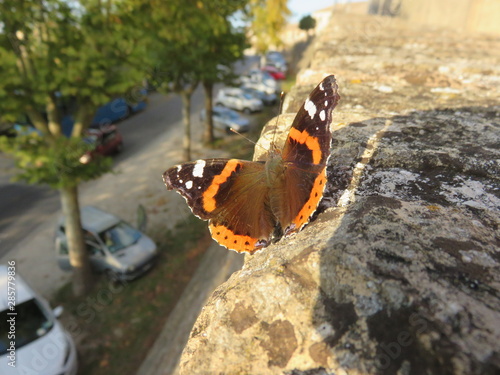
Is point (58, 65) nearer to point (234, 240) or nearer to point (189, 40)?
point (234, 240)

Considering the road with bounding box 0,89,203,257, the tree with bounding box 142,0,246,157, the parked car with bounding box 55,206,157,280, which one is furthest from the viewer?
the road with bounding box 0,89,203,257

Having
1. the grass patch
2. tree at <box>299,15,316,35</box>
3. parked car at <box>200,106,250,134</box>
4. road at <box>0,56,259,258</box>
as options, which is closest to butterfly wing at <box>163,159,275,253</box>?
road at <box>0,56,259,258</box>

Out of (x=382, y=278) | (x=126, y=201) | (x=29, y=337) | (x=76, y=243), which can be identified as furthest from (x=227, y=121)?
(x=382, y=278)

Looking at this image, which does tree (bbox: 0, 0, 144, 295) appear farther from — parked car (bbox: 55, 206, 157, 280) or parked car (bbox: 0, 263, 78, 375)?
parked car (bbox: 55, 206, 157, 280)

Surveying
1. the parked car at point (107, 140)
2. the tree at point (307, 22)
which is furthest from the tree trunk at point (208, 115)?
the tree at point (307, 22)

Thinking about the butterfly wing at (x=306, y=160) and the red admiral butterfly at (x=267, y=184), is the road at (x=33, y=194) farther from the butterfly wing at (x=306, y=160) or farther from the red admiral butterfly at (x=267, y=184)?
the butterfly wing at (x=306, y=160)

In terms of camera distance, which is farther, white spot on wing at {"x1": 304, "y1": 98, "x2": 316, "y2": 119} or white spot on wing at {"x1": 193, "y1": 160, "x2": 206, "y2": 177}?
white spot on wing at {"x1": 193, "y1": 160, "x2": 206, "y2": 177}

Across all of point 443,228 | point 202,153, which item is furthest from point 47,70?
point 202,153
